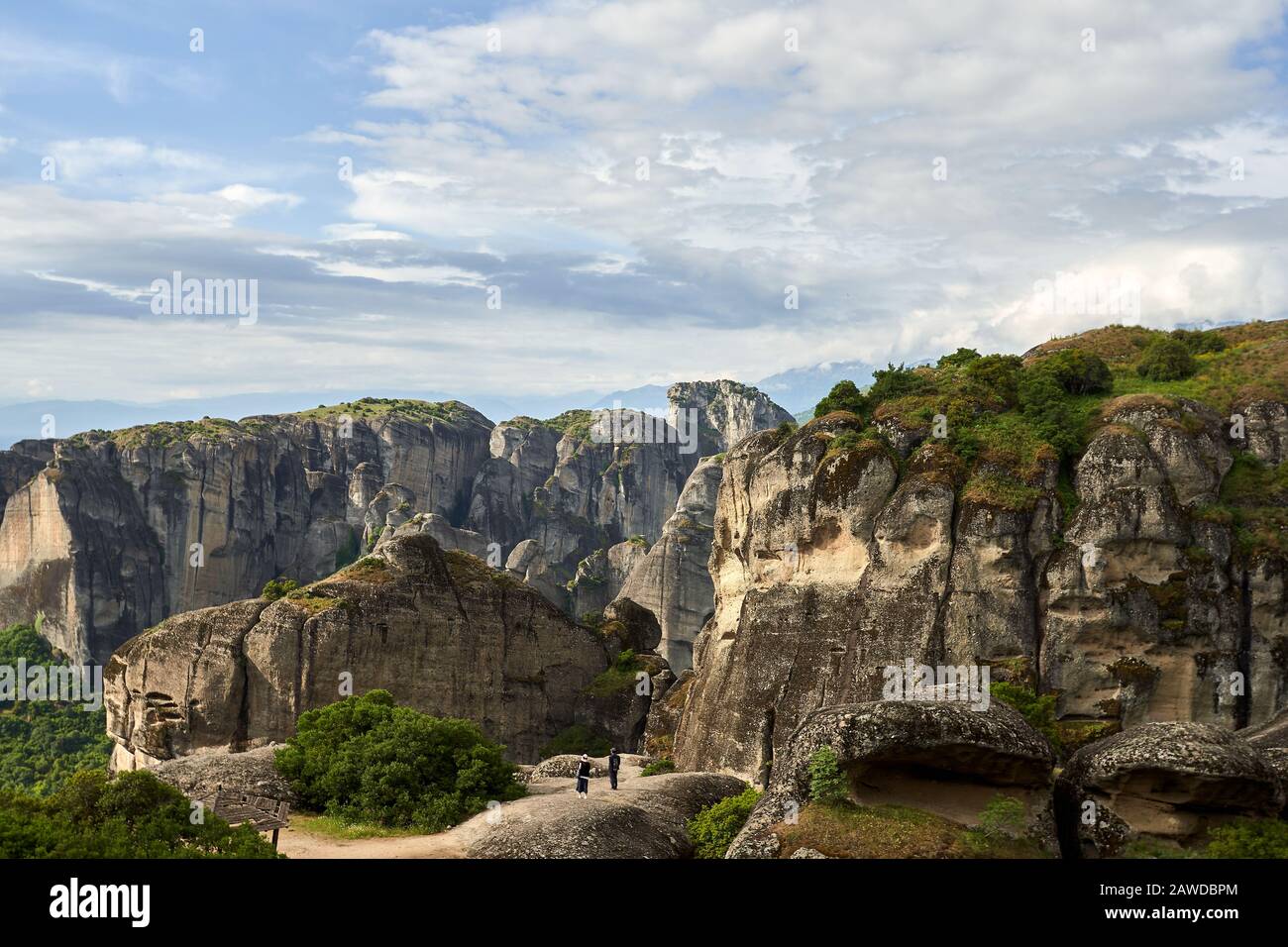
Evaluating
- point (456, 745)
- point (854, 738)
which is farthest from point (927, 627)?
point (854, 738)

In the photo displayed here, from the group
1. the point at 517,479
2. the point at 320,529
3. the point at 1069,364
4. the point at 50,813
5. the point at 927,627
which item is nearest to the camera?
the point at 50,813

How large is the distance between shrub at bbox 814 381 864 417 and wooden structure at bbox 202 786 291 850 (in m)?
33.0

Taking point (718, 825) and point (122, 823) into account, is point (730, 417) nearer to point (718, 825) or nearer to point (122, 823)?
point (718, 825)

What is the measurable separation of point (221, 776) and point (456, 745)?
6.52m

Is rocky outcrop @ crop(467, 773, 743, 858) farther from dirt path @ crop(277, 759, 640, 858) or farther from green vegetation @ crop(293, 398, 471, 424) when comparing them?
green vegetation @ crop(293, 398, 471, 424)

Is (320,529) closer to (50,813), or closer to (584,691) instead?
(584,691)

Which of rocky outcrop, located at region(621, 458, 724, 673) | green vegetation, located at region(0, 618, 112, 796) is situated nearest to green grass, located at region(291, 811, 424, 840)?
green vegetation, located at region(0, 618, 112, 796)

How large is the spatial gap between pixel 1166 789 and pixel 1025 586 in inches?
909

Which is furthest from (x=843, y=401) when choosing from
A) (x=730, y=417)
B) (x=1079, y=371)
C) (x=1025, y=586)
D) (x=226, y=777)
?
(x=730, y=417)

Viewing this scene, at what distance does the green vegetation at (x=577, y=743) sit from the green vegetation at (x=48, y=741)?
3714cm

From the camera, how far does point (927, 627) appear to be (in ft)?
157

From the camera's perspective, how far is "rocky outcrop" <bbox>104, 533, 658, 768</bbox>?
205ft

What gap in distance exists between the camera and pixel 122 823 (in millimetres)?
24609
